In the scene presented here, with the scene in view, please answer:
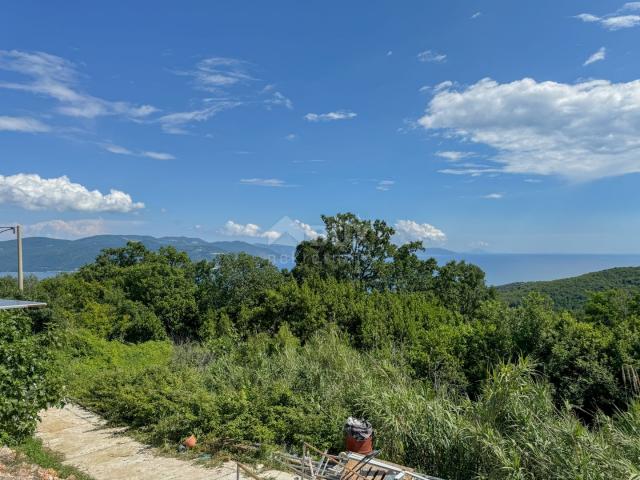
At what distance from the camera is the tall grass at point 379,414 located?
3822 millimetres

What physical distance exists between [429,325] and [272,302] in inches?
216

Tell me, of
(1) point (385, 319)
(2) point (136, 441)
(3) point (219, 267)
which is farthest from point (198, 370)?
(3) point (219, 267)

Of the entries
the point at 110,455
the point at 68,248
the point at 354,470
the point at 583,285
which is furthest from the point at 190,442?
the point at 68,248

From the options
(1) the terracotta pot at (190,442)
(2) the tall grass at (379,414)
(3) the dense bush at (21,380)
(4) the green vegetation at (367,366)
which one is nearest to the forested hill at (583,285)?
(4) the green vegetation at (367,366)

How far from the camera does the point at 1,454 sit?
4918 millimetres

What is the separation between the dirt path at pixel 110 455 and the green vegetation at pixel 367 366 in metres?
0.36

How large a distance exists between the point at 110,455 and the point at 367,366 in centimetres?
382

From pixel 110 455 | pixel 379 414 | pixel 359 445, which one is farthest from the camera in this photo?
pixel 110 455

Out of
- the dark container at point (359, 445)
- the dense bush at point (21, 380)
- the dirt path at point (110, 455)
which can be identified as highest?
the dense bush at point (21, 380)

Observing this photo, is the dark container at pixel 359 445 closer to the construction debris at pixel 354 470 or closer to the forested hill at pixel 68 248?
the construction debris at pixel 354 470

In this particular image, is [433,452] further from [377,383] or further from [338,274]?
[338,274]

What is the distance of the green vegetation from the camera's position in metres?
4.41

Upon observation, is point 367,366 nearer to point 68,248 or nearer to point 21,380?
point 21,380

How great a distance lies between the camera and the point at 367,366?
7.43 meters
